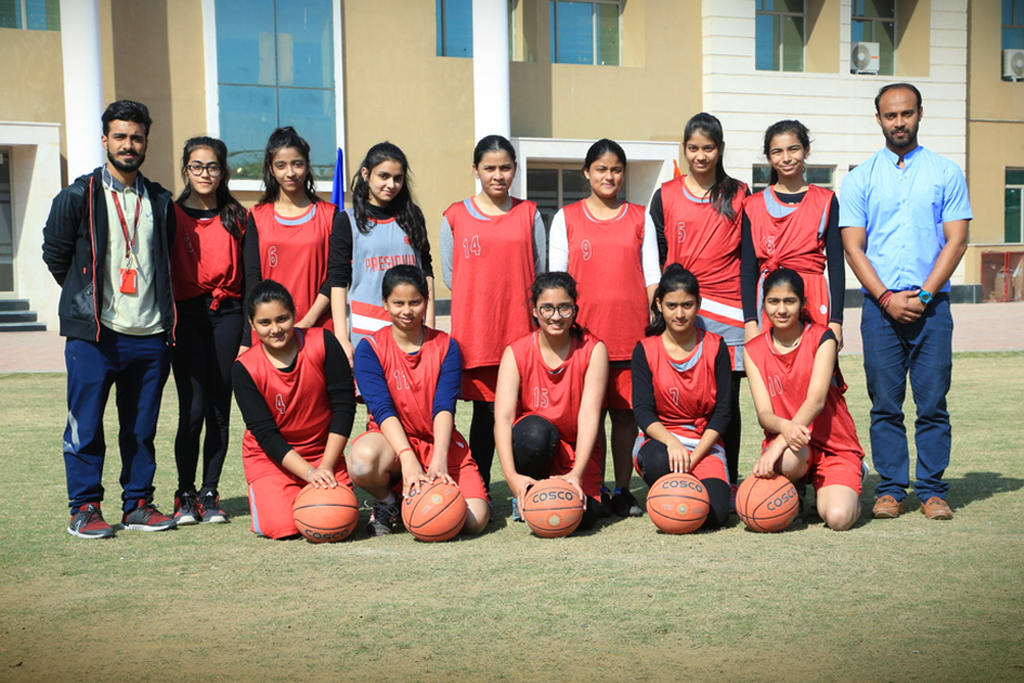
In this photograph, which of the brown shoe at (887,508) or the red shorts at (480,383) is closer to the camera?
the brown shoe at (887,508)

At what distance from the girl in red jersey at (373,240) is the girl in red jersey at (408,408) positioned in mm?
167

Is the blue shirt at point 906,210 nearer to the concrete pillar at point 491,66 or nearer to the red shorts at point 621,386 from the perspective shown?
the red shorts at point 621,386

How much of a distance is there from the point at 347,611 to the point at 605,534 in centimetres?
163

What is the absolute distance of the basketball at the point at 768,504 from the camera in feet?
16.4

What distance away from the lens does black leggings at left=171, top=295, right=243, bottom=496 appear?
5.44m

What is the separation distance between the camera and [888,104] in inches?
213

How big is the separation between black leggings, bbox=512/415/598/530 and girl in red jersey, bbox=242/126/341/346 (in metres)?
1.23

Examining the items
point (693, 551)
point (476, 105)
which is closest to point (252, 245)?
point (693, 551)

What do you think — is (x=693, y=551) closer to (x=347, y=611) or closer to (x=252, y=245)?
(x=347, y=611)

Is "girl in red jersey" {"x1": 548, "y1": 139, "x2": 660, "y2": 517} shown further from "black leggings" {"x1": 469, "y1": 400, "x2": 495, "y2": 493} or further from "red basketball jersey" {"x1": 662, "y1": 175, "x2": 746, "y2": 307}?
"black leggings" {"x1": 469, "y1": 400, "x2": 495, "y2": 493}

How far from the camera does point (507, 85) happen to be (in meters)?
21.0

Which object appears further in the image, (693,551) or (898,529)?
(898,529)

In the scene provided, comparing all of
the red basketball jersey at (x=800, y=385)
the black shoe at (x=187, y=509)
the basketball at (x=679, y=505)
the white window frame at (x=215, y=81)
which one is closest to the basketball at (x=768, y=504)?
the basketball at (x=679, y=505)

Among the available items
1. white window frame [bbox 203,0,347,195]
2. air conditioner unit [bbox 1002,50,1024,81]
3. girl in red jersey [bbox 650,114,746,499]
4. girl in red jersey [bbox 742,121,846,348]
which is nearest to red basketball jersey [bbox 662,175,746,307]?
girl in red jersey [bbox 650,114,746,499]
